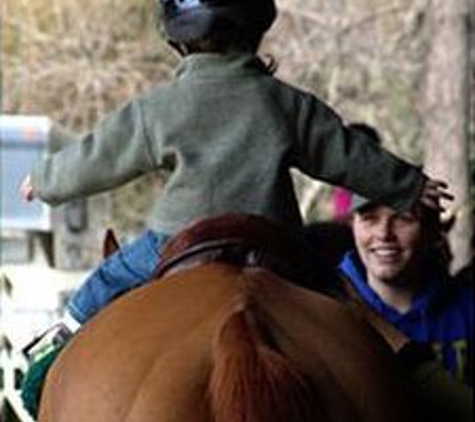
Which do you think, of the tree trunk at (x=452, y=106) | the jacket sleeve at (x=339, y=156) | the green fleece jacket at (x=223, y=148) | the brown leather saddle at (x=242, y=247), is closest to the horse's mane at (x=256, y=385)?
the brown leather saddle at (x=242, y=247)

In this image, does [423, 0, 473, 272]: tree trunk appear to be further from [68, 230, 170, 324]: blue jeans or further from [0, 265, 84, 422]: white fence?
[68, 230, 170, 324]: blue jeans

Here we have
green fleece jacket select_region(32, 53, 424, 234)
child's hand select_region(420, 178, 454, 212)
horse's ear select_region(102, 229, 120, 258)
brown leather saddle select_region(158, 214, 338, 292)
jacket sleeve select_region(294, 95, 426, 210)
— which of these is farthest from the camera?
horse's ear select_region(102, 229, 120, 258)

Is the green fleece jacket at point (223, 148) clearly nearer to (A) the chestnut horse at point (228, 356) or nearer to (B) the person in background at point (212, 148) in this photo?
(B) the person in background at point (212, 148)

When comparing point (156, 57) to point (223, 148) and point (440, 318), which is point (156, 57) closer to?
point (440, 318)

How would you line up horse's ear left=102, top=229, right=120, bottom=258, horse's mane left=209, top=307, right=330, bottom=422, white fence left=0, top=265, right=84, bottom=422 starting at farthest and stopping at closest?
white fence left=0, top=265, right=84, bottom=422, horse's ear left=102, top=229, right=120, bottom=258, horse's mane left=209, top=307, right=330, bottom=422

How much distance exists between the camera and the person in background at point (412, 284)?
23.0ft

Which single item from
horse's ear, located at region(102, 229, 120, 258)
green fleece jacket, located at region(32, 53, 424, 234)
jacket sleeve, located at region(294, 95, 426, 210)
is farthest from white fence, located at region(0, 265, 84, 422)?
jacket sleeve, located at region(294, 95, 426, 210)

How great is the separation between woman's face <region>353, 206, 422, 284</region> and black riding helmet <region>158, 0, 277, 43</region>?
2092mm

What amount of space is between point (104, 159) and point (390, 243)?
2.33m

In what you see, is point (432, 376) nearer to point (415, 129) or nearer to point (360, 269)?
point (360, 269)

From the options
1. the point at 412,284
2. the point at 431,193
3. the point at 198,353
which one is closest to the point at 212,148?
the point at 431,193

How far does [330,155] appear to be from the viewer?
16.4ft

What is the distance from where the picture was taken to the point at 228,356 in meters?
3.86

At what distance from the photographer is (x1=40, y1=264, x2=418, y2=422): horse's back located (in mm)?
3932
